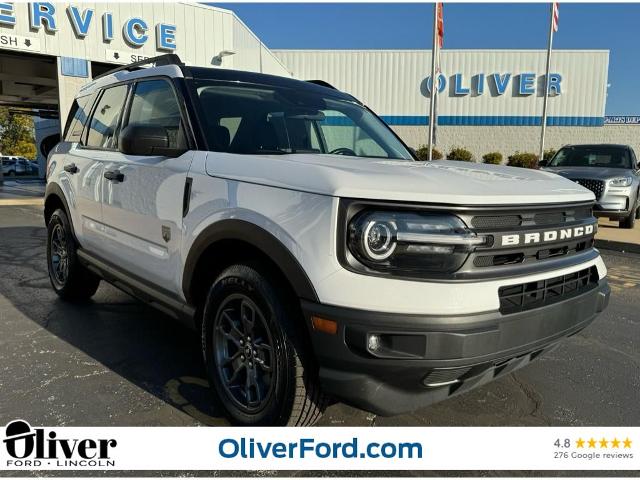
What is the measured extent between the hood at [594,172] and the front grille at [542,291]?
7548 mm

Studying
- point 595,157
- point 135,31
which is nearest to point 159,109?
point 595,157

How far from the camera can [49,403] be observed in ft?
9.17

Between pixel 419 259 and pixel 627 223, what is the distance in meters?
9.83

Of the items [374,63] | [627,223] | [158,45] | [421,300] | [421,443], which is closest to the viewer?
[421,300]

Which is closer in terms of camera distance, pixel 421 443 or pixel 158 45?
pixel 421 443

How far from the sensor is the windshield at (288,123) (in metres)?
2.89

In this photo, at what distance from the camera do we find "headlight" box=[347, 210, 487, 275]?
6.34 ft

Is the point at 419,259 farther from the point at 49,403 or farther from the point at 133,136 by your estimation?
the point at 49,403

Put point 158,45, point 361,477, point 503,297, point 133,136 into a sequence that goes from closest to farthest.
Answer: point 503,297 → point 361,477 → point 133,136 → point 158,45

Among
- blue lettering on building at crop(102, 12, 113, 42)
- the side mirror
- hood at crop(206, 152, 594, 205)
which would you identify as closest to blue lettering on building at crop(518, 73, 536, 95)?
blue lettering on building at crop(102, 12, 113, 42)

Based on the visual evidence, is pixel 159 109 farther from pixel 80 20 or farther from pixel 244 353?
pixel 80 20

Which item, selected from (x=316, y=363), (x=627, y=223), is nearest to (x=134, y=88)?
(x=316, y=363)

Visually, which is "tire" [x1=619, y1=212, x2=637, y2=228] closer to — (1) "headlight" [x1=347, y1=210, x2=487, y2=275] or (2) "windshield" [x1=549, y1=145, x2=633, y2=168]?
(2) "windshield" [x1=549, y1=145, x2=633, y2=168]

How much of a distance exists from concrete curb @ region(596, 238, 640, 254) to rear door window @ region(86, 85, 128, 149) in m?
7.80
